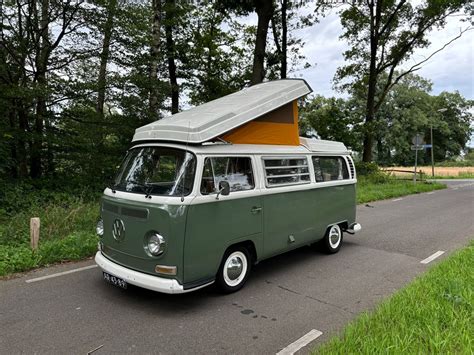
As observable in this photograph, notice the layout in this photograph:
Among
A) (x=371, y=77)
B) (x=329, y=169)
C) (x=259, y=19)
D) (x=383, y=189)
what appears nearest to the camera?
(x=329, y=169)

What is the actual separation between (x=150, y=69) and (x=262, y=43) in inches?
208

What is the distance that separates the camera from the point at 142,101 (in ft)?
38.7

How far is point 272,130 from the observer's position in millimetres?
5398

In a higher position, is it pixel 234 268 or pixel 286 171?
pixel 286 171

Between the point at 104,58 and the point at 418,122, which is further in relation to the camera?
the point at 418,122

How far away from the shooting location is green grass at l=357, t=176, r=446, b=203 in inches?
574

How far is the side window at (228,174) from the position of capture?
4344 millimetres

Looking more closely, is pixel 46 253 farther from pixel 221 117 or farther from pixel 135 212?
pixel 221 117

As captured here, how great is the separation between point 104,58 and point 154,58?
1941 millimetres

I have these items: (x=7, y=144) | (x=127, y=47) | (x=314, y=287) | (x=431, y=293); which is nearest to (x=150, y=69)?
(x=127, y=47)

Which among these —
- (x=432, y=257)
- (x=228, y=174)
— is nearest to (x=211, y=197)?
(x=228, y=174)

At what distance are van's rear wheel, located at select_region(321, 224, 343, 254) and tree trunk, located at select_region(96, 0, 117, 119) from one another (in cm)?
805

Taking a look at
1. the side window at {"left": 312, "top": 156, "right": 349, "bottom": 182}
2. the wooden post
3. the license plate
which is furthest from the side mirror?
the wooden post

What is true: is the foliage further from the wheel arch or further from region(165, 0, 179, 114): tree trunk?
the wheel arch
